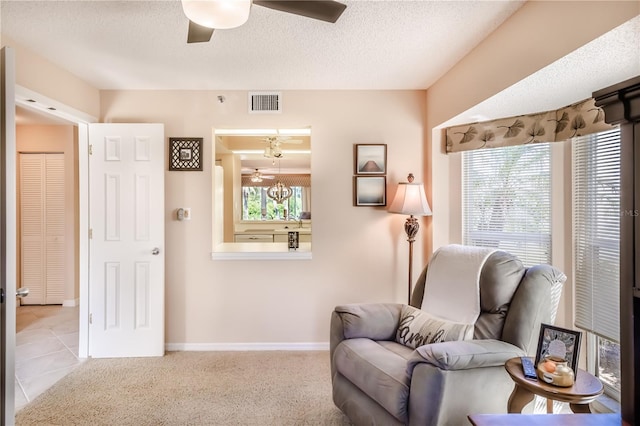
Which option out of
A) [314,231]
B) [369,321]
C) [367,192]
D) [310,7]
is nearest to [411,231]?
[367,192]

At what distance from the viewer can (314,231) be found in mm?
3184

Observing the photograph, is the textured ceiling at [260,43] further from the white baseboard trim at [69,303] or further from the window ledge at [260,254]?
the white baseboard trim at [69,303]

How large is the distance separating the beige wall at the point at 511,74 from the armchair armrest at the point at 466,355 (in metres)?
1.10

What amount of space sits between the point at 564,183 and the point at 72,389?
3.93m

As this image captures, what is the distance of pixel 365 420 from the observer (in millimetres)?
1805

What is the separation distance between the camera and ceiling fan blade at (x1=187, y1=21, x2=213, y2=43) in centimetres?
168

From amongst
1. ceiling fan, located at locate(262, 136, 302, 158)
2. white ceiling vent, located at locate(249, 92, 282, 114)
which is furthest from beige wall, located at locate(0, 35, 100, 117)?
ceiling fan, located at locate(262, 136, 302, 158)

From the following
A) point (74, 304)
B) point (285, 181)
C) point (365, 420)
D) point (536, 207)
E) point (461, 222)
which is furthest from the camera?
point (285, 181)

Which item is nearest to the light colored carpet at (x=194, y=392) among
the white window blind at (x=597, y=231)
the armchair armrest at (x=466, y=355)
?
the armchair armrest at (x=466, y=355)

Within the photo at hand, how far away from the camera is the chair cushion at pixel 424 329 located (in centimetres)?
189

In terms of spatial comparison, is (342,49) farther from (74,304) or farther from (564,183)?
(74,304)

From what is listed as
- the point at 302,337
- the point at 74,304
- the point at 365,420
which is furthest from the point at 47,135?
the point at 365,420

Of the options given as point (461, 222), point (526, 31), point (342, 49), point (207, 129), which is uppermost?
point (342, 49)

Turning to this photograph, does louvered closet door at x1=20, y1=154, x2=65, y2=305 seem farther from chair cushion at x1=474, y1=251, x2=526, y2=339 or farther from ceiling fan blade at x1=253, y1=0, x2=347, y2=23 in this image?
chair cushion at x1=474, y1=251, x2=526, y2=339
